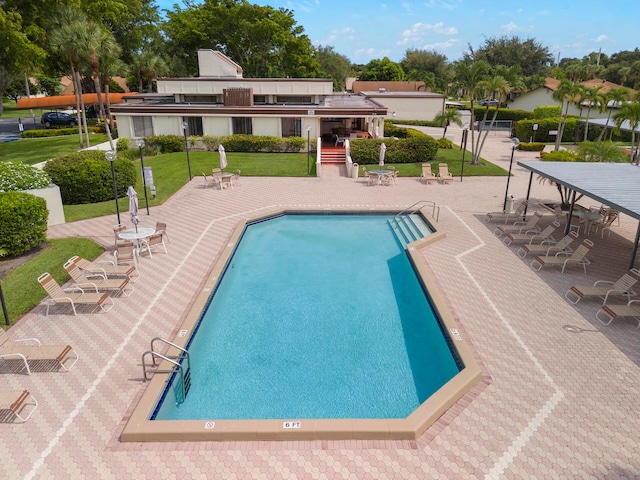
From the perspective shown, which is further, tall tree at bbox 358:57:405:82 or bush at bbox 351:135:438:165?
tall tree at bbox 358:57:405:82

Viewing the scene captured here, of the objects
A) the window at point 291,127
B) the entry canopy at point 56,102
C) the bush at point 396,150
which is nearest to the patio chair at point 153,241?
the bush at point 396,150

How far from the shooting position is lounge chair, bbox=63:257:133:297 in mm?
11945

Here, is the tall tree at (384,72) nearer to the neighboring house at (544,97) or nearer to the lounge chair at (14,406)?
the neighboring house at (544,97)

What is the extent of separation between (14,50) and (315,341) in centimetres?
2632

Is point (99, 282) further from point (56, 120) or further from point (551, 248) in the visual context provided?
point (56, 120)

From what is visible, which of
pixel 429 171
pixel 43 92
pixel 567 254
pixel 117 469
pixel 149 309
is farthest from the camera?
pixel 43 92

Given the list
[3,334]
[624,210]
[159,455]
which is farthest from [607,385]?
[3,334]

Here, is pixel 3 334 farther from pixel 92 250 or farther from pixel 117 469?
pixel 92 250

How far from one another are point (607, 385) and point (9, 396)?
1076 cm

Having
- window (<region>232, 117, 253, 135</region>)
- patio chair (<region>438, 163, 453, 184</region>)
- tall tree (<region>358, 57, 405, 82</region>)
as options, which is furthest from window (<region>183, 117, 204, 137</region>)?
tall tree (<region>358, 57, 405, 82</region>)

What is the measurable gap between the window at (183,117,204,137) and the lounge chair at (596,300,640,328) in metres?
29.1

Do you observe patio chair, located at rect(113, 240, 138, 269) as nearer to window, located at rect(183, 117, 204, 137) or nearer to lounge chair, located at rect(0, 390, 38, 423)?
lounge chair, located at rect(0, 390, 38, 423)

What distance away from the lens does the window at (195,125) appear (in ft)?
109

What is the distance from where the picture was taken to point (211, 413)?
839 cm
